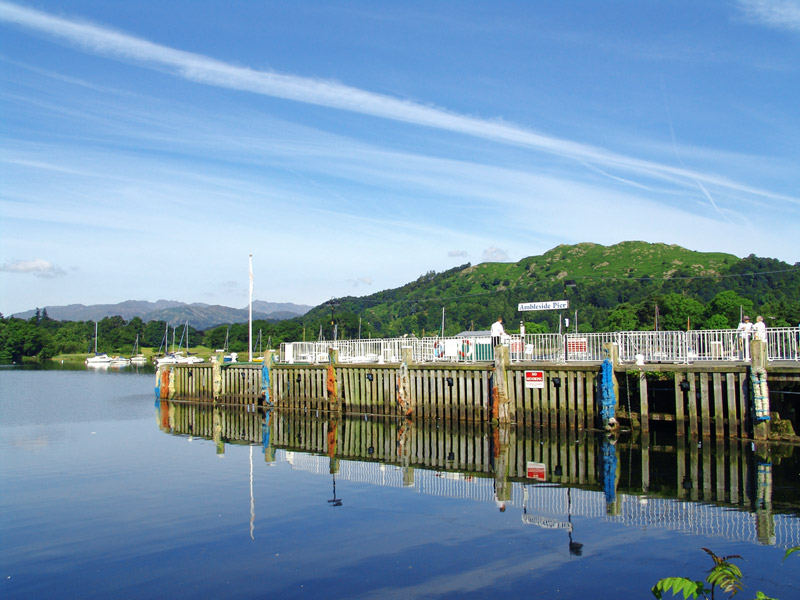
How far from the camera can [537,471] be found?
2141 cm

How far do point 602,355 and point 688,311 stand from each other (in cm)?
7074

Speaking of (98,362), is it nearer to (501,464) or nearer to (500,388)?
(500,388)

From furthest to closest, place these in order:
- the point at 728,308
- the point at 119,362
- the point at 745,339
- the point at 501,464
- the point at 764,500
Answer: the point at 119,362
the point at 728,308
the point at 745,339
the point at 501,464
the point at 764,500

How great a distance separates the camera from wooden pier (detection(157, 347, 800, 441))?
2502cm

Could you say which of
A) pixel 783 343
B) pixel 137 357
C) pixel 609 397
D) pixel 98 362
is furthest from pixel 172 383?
pixel 137 357

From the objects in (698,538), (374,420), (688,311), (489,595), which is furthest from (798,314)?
(489,595)

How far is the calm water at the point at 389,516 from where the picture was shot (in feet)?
39.7

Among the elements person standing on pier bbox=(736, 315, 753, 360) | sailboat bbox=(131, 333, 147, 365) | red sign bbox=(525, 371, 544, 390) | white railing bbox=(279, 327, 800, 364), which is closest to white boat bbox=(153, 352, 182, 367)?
white railing bbox=(279, 327, 800, 364)

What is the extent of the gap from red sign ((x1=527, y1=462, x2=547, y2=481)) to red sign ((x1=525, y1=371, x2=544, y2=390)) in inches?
259

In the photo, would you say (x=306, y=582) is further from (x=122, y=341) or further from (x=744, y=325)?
(x=122, y=341)

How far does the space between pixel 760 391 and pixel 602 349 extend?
20.5 ft

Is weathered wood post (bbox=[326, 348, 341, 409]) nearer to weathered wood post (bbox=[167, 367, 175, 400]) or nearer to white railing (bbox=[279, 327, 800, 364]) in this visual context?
white railing (bbox=[279, 327, 800, 364])

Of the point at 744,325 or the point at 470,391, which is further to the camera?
the point at 470,391

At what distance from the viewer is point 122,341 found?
18538 cm
